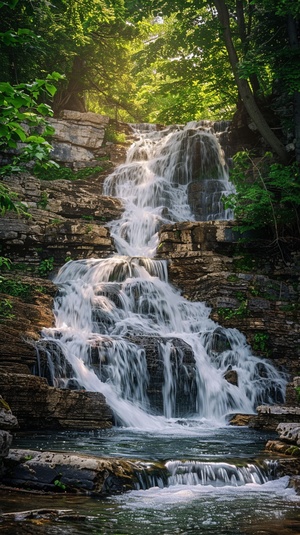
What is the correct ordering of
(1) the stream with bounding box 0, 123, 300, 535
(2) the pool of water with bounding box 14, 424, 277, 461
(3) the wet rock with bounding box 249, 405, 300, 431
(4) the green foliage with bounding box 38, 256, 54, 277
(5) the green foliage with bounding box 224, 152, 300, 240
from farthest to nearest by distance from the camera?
(4) the green foliage with bounding box 38, 256, 54, 277 < (5) the green foliage with bounding box 224, 152, 300, 240 < (3) the wet rock with bounding box 249, 405, 300, 431 < (2) the pool of water with bounding box 14, 424, 277, 461 < (1) the stream with bounding box 0, 123, 300, 535

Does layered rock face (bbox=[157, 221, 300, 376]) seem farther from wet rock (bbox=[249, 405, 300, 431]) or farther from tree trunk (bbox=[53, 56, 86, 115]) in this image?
tree trunk (bbox=[53, 56, 86, 115])

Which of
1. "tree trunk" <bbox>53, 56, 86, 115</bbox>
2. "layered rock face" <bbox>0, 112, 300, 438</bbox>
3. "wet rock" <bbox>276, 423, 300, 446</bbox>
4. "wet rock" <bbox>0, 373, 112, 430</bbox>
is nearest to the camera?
"wet rock" <bbox>276, 423, 300, 446</bbox>

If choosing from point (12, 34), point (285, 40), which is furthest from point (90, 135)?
point (12, 34)

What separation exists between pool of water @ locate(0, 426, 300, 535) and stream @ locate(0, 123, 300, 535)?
17 millimetres

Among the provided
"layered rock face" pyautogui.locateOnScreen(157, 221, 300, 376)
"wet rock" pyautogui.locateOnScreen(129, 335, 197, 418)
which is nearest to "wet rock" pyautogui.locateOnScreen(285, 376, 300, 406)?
"wet rock" pyautogui.locateOnScreen(129, 335, 197, 418)

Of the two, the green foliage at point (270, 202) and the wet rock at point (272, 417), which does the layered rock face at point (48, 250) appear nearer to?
the wet rock at point (272, 417)

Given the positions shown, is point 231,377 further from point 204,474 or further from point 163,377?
point 204,474

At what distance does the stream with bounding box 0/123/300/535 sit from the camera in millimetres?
5027

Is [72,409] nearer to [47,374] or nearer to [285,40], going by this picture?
[47,374]

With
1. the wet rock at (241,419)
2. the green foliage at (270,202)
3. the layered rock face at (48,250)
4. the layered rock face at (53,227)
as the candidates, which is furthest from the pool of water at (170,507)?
the layered rock face at (53,227)

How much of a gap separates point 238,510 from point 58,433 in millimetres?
4919

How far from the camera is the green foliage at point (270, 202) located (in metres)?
16.5

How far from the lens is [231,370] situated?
13672 millimetres

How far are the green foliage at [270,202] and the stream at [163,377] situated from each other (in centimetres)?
267
